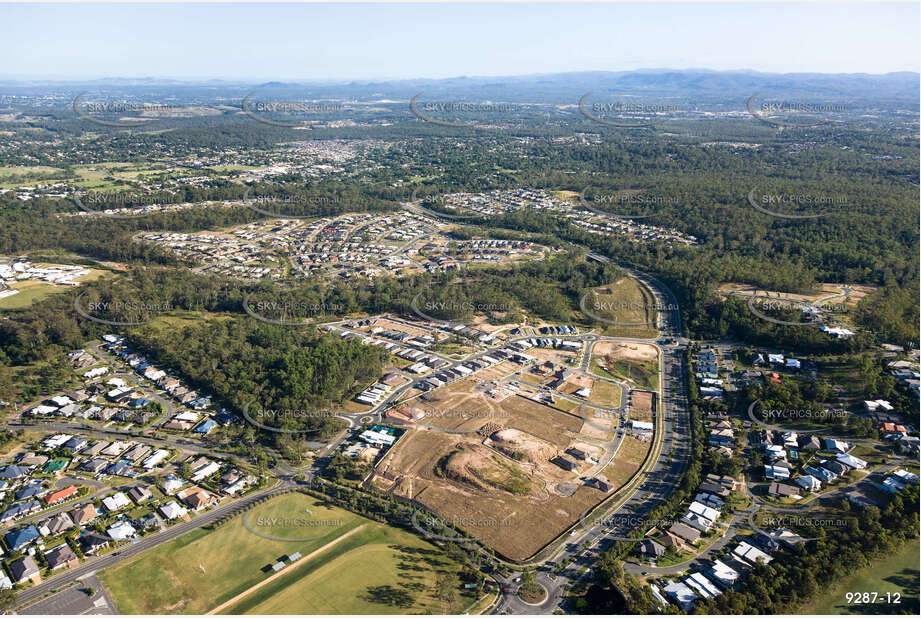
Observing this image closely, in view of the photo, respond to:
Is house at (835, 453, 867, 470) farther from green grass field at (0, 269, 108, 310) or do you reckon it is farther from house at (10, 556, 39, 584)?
green grass field at (0, 269, 108, 310)

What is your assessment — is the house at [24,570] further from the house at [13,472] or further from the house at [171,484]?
the house at [13,472]

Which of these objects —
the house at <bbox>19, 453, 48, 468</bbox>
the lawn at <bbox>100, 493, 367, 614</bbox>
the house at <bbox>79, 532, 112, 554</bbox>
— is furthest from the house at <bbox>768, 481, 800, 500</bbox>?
the house at <bbox>19, 453, 48, 468</bbox>

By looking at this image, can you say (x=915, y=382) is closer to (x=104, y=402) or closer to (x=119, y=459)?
(x=119, y=459)

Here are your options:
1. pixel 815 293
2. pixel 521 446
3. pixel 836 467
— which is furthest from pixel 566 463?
pixel 815 293

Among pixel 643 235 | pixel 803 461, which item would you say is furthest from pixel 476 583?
pixel 643 235

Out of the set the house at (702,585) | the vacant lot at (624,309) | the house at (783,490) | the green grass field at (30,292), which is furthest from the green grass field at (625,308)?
the green grass field at (30,292)

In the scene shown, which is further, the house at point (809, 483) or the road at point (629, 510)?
Answer: the house at point (809, 483)
